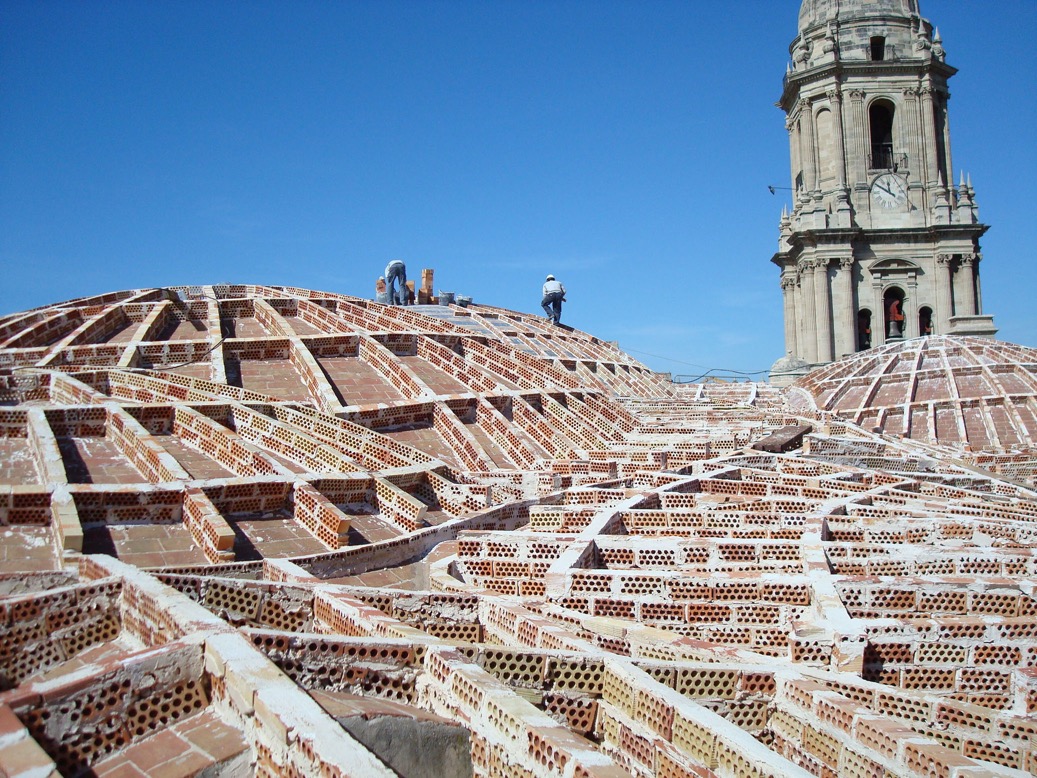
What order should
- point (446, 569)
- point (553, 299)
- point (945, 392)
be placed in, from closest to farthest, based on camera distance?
point (446, 569)
point (945, 392)
point (553, 299)

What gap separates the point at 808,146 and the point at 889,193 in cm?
431

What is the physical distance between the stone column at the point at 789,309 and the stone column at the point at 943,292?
646 centimetres

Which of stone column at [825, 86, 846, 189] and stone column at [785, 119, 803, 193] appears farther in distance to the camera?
stone column at [785, 119, 803, 193]

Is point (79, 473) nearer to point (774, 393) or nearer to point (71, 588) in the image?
point (71, 588)

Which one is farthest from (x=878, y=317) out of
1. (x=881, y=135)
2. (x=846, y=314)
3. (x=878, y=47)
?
(x=878, y=47)

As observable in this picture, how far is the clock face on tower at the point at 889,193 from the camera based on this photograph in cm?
4350

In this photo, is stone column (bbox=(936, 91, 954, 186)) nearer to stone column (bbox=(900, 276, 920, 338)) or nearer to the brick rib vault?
stone column (bbox=(900, 276, 920, 338))

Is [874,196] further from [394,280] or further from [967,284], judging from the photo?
[394,280]

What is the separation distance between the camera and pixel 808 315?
4341 centimetres

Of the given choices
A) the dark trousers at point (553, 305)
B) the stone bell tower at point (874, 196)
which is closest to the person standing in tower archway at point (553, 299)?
the dark trousers at point (553, 305)

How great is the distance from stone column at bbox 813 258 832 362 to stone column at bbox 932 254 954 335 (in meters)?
4.82

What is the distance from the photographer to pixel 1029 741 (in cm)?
757

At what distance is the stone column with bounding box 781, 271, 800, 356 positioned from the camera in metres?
46.3

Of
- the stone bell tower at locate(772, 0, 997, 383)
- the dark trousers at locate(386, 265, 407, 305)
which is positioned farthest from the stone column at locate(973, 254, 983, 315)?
the dark trousers at locate(386, 265, 407, 305)
